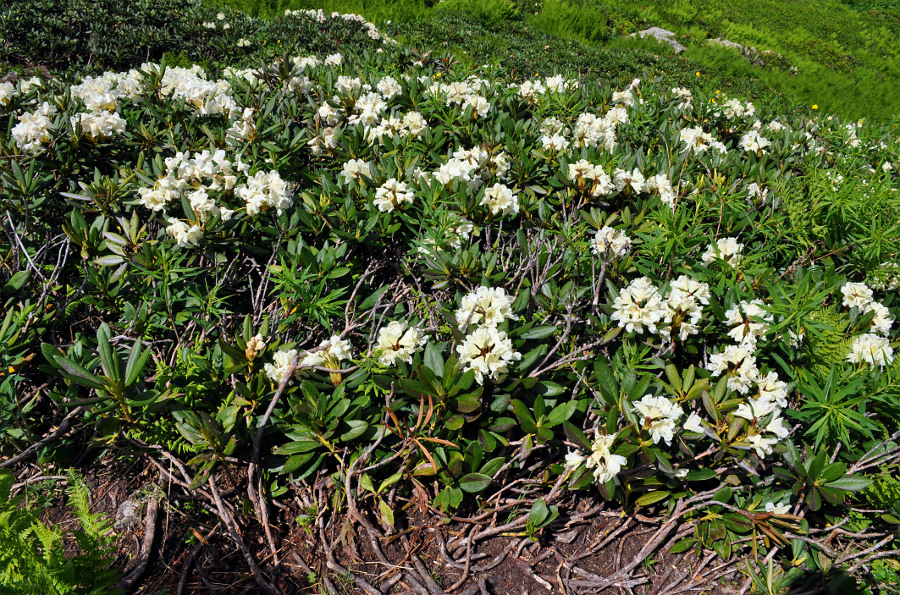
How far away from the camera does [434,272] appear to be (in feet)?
7.82

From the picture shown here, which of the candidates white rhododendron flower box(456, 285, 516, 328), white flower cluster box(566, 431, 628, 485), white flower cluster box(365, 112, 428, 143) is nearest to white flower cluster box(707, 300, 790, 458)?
white flower cluster box(566, 431, 628, 485)

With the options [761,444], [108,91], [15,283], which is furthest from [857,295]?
[108,91]

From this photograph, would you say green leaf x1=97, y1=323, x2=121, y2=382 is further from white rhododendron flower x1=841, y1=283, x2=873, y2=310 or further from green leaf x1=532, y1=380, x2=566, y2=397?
white rhododendron flower x1=841, y1=283, x2=873, y2=310

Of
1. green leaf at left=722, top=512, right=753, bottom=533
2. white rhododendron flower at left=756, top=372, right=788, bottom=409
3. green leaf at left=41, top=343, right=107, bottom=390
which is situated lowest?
green leaf at left=722, top=512, right=753, bottom=533

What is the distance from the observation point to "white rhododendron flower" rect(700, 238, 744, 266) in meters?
2.39

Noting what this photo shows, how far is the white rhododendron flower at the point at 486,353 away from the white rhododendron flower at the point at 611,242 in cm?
79

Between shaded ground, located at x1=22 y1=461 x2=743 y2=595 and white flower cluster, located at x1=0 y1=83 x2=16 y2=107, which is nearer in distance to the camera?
shaded ground, located at x1=22 y1=461 x2=743 y2=595

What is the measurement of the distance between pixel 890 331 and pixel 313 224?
280cm

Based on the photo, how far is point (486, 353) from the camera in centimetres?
195

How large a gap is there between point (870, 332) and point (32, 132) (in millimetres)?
4073

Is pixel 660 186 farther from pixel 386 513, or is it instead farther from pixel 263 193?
pixel 386 513

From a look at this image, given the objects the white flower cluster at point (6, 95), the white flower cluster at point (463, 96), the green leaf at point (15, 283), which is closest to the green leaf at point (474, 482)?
the green leaf at point (15, 283)

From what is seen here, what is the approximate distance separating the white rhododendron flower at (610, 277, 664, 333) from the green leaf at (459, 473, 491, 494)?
32.6 inches

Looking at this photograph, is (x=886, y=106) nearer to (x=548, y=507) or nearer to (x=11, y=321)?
(x=548, y=507)
